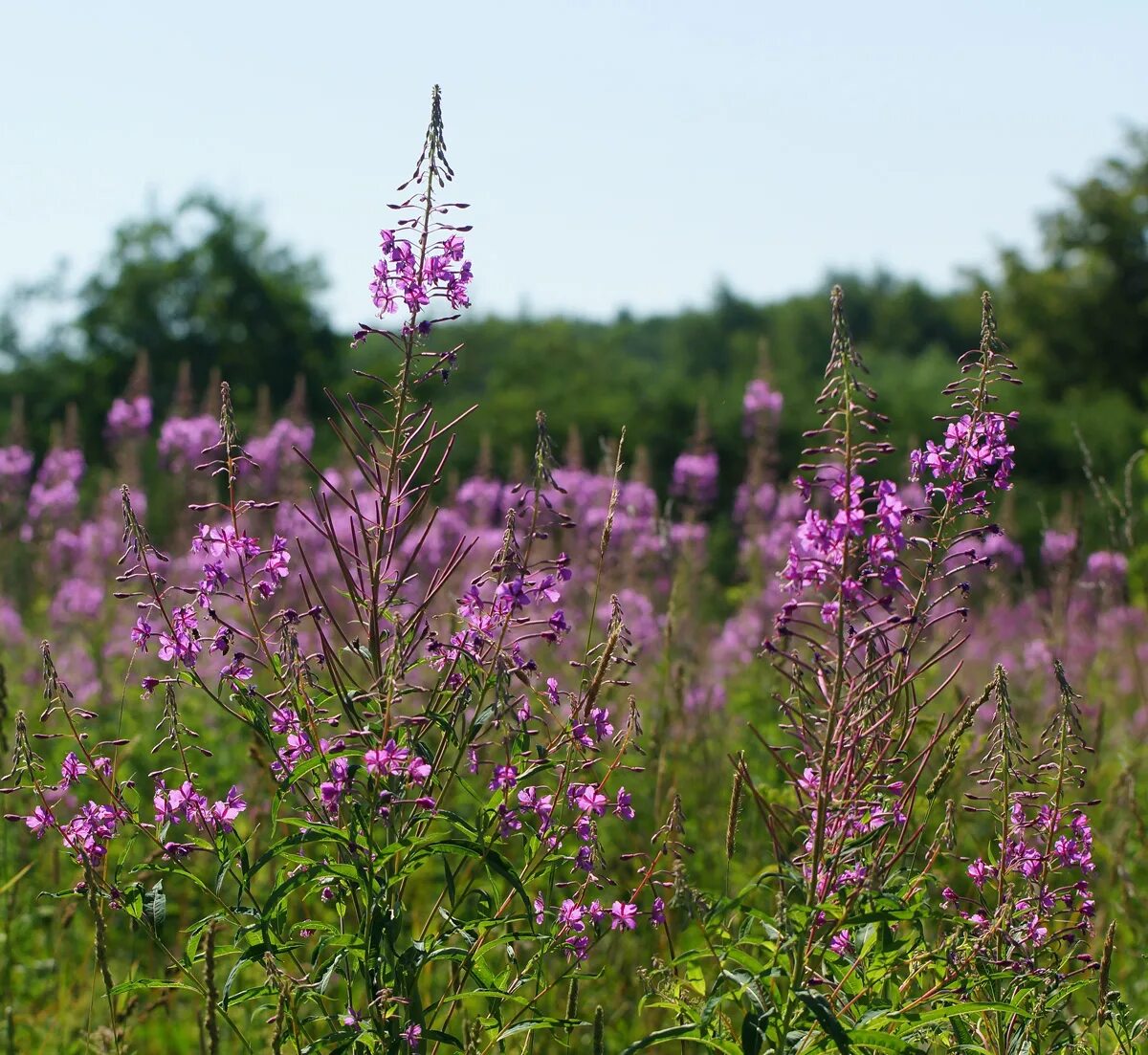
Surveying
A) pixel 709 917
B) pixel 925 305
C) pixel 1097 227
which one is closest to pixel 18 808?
pixel 709 917

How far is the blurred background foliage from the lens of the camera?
57.9ft

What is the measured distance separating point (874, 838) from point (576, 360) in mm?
24532

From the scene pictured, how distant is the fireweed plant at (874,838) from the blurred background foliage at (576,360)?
2.37 m

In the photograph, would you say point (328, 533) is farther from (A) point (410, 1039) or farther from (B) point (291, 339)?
Answer: (B) point (291, 339)

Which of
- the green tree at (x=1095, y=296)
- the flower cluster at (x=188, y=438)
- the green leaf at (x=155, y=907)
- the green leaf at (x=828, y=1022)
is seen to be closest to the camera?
the green leaf at (x=828, y=1022)

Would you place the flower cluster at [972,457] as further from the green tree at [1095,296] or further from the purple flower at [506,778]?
the green tree at [1095,296]

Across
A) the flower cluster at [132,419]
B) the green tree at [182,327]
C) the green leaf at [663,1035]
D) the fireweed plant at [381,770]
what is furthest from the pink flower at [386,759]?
the green tree at [182,327]

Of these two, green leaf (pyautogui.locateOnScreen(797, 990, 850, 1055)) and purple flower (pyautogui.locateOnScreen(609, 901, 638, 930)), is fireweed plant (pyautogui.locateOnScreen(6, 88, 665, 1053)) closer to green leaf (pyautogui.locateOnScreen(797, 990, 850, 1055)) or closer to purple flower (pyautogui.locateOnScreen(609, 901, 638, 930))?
purple flower (pyautogui.locateOnScreen(609, 901, 638, 930))

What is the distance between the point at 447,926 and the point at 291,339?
24.0 metres

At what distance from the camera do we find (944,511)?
2.54 m

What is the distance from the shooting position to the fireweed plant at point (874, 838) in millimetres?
2057

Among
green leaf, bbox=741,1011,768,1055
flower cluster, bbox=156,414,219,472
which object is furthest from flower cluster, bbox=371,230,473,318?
flower cluster, bbox=156,414,219,472

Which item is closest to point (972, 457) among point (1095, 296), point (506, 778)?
point (506, 778)

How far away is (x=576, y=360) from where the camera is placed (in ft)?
86.9
